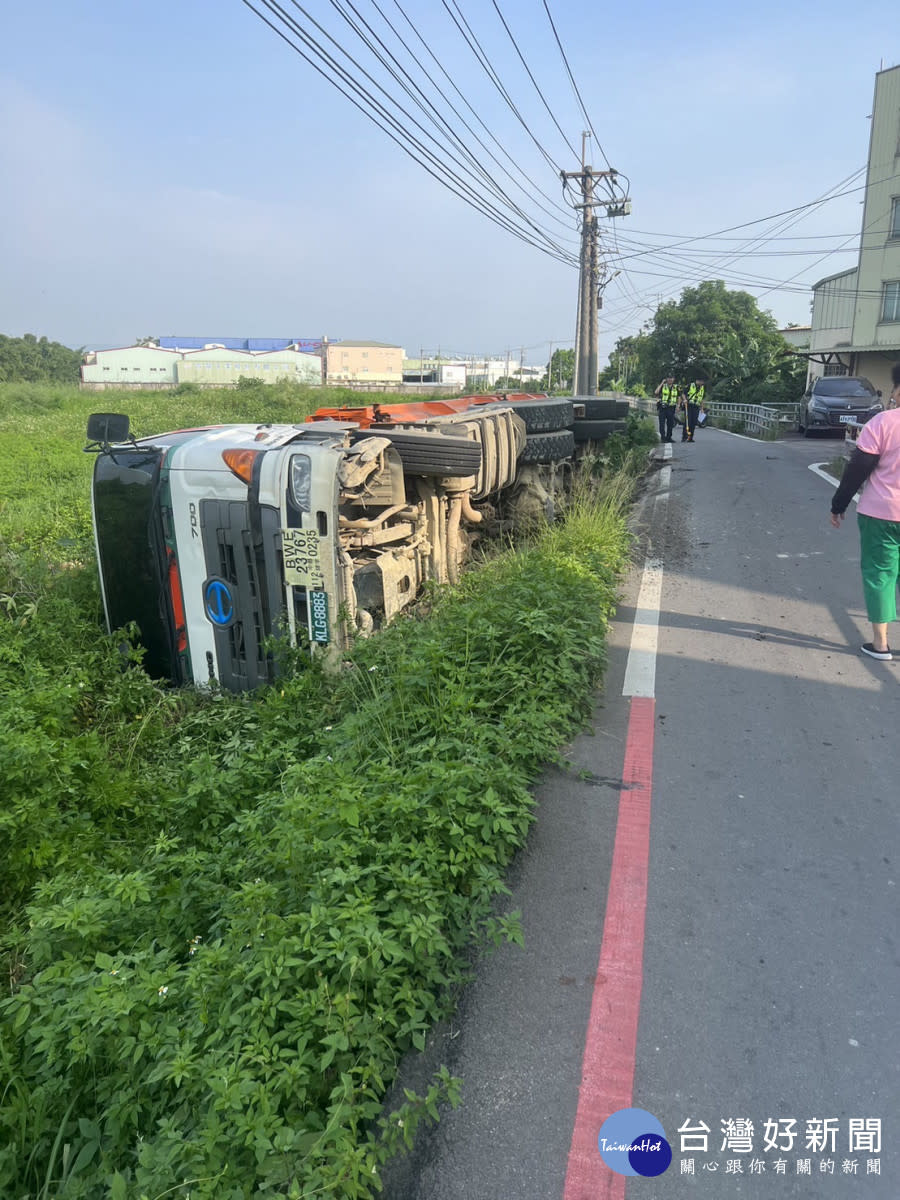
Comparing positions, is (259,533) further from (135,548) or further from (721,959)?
(721,959)

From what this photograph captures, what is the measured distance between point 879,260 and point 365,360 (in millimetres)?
82646

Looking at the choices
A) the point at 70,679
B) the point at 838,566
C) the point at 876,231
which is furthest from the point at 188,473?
the point at 876,231

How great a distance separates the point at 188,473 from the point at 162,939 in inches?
130

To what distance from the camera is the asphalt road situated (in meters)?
2.03

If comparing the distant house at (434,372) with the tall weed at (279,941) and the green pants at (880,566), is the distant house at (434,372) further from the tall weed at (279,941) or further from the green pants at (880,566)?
the tall weed at (279,941)

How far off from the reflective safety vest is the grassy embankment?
14.2 m

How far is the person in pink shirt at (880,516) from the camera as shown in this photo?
5000 millimetres

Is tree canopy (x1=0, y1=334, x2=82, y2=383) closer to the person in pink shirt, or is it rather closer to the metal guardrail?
the metal guardrail

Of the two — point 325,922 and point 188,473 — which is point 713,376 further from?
point 325,922

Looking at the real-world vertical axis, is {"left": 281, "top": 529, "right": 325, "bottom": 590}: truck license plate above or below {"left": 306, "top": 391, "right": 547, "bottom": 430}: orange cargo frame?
below

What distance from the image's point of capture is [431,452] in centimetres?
576

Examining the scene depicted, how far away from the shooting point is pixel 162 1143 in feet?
6.35

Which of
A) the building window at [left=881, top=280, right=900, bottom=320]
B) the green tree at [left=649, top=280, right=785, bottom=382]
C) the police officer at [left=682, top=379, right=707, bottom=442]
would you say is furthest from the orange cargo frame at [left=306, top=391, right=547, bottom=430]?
the green tree at [left=649, top=280, right=785, bottom=382]

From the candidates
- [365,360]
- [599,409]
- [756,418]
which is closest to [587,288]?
[756,418]
